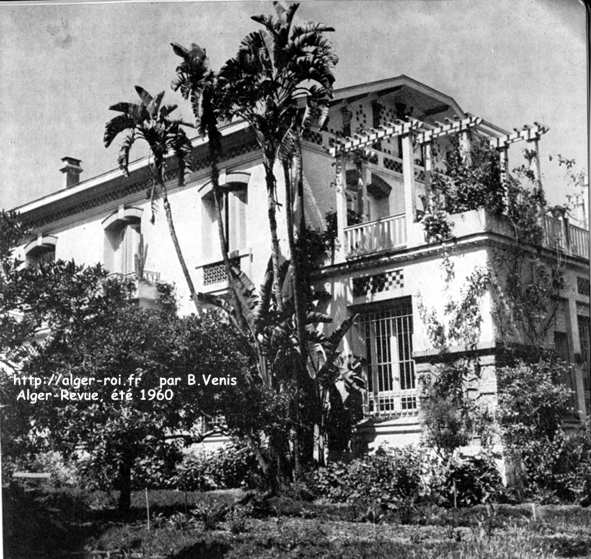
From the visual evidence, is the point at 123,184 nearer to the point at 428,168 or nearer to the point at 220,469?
the point at 220,469

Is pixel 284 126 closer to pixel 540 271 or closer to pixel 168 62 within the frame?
pixel 168 62

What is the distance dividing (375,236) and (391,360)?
1.83 meters

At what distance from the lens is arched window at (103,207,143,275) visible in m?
11.8

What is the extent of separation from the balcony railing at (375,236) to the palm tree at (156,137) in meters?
2.52

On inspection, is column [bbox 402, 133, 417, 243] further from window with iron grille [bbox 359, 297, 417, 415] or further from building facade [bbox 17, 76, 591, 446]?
window with iron grille [bbox 359, 297, 417, 415]

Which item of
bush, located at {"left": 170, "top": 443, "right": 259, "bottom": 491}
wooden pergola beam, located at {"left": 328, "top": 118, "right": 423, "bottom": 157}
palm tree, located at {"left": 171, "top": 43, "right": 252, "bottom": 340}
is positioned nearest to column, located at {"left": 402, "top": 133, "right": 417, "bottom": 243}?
wooden pergola beam, located at {"left": 328, "top": 118, "right": 423, "bottom": 157}

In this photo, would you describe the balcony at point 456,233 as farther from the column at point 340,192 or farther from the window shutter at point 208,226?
the window shutter at point 208,226

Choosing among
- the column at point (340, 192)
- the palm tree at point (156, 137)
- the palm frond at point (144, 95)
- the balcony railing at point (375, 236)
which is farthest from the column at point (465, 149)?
the palm frond at point (144, 95)

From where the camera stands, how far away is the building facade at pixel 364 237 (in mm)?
10961

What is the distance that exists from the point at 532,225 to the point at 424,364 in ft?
7.50

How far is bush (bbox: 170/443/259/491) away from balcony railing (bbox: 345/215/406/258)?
3.32 m

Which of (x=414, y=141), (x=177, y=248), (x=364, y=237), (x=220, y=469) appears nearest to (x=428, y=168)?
(x=414, y=141)

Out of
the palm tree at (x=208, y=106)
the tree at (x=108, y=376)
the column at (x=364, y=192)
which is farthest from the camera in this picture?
the column at (x=364, y=192)

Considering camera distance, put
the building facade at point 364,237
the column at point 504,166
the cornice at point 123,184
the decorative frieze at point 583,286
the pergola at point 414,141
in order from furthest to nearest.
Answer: the column at point 504,166
the cornice at point 123,184
the pergola at point 414,141
the building facade at point 364,237
the decorative frieze at point 583,286
